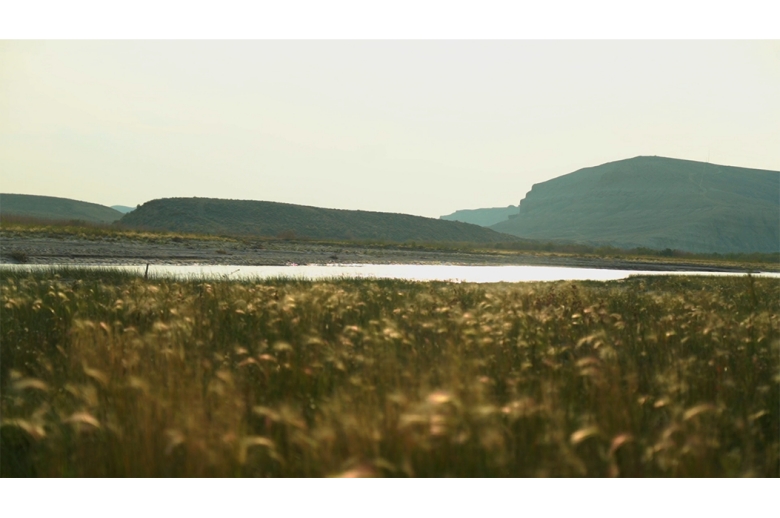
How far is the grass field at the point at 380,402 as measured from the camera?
3725 millimetres

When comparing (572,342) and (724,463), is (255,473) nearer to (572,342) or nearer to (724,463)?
(724,463)

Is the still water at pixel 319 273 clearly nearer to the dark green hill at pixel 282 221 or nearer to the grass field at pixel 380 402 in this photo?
the grass field at pixel 380 402

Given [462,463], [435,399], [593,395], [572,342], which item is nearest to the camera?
[435,399]

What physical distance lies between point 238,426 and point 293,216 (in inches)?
5016

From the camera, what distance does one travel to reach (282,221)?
126 metres

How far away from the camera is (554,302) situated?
1174cm

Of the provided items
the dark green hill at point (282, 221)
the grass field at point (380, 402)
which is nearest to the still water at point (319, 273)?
the grass field at point (380, 402)

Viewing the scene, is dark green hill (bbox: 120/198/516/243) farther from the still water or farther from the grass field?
the grass field

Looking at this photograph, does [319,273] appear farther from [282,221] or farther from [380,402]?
[282,221]

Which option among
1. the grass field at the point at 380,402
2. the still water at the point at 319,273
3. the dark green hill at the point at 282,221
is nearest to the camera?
the grass field at the point at 380,402

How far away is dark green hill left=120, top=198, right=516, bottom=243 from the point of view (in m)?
120

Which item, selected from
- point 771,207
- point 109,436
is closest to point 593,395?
point 109,436

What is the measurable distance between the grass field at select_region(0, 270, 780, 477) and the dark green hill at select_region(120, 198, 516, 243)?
4324 inches

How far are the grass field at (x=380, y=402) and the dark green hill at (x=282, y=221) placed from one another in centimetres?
10984
